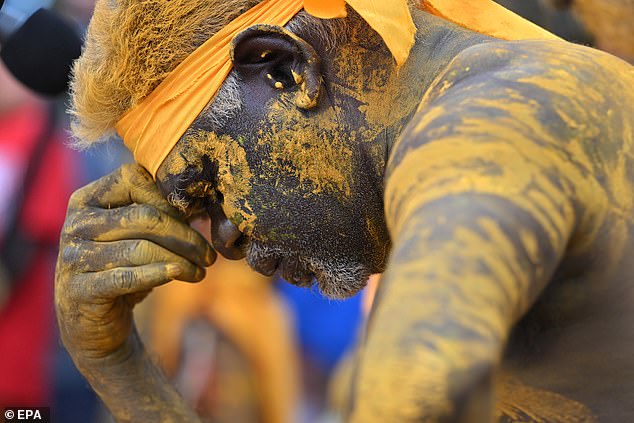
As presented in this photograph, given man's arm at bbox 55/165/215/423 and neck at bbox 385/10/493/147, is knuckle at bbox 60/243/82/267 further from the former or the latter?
neck at bbox 385/10/493/147

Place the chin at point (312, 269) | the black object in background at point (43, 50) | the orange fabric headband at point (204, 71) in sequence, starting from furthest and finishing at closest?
the black object in background at point (43, 50), the chin at point (312, 269), the orange fabric headband at point (204, 71)

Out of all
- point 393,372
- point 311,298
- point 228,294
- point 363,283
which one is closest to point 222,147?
point 363,283

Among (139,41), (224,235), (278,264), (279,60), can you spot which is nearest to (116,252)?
(224,235)

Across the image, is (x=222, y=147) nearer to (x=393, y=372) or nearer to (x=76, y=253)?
(x=76, y=253)

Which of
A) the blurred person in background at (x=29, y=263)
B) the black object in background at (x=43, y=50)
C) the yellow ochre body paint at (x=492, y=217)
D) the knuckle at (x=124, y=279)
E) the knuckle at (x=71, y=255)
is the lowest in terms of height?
the blurred person in background at (x=29, y=263)

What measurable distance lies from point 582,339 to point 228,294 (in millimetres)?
2570

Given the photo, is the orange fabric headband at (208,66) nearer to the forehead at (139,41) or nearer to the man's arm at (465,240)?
the forehead at (139,41)

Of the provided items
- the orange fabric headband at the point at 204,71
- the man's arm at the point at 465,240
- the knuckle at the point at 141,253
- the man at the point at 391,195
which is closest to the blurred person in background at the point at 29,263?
the man at the point at 391,195

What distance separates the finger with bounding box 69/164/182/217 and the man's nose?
0.10 m

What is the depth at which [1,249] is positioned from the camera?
12.7ft

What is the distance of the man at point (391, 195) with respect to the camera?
1214 millimetres

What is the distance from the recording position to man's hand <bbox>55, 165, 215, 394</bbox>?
2.25 meters

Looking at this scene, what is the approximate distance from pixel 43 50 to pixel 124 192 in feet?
1.38

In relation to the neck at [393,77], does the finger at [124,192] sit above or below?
below
